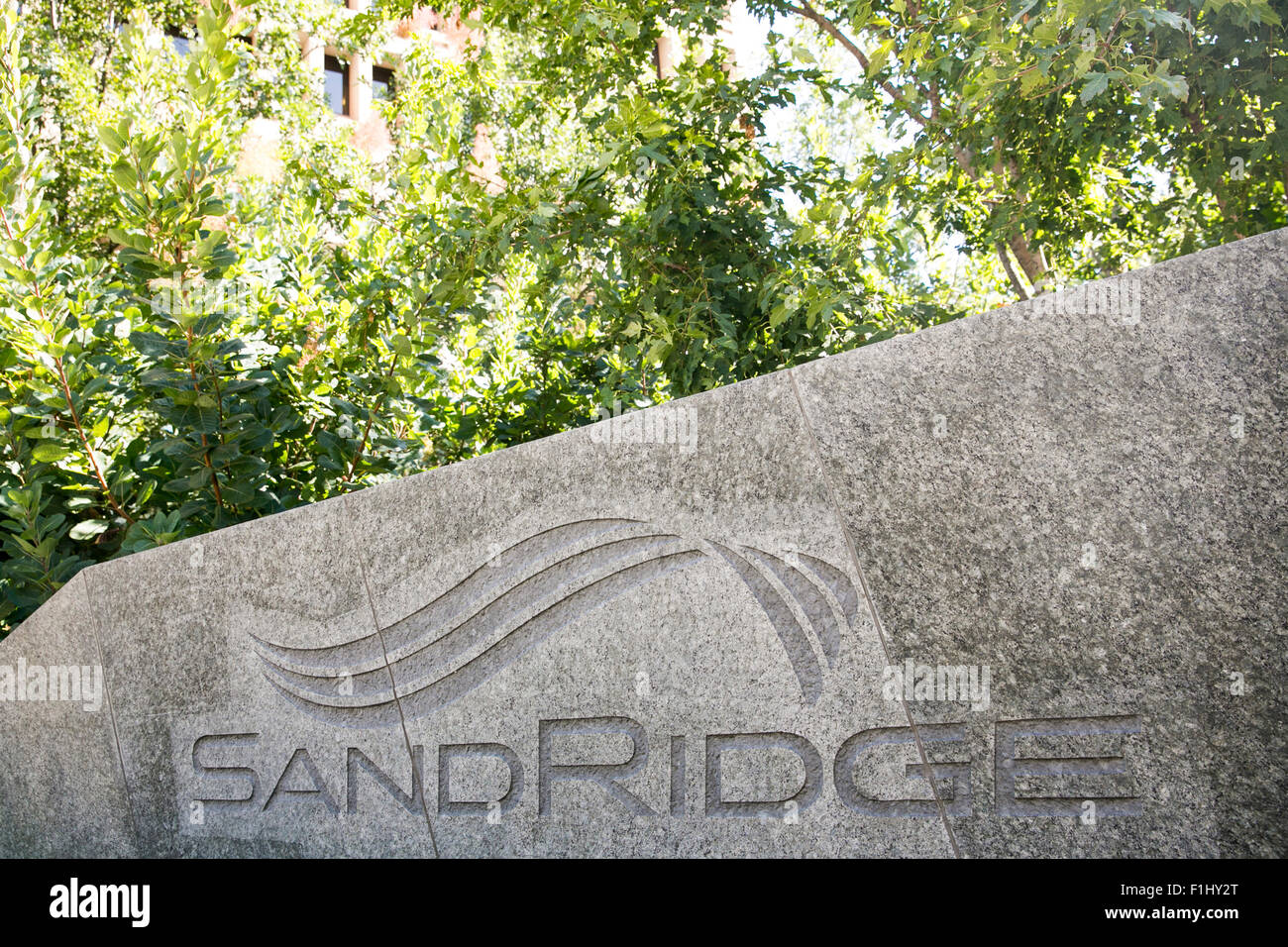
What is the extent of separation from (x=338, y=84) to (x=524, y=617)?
23161 millimetres

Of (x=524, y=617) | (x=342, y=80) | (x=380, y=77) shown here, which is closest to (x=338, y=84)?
(x=342, y=80)

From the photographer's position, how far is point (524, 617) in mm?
2836

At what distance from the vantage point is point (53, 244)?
4.47 metres

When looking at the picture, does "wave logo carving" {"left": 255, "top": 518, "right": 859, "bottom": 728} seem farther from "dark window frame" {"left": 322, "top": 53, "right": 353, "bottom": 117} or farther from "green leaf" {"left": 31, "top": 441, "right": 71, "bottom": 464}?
"dark window frame" {"left": 322, "top": 53, "right": 353, "bottom": 117}

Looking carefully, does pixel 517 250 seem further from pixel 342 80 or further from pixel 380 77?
pixel 342 80

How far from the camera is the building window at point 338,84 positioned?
73.5ft

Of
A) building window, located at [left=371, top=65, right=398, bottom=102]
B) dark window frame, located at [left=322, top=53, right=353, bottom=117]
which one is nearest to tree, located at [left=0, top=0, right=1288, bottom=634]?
building window, located at [left=371, top=65, right=398, bottom=102]

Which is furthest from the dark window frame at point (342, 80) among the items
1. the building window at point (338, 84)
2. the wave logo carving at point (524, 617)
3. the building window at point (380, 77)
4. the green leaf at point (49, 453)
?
the wave logo carving at point (524, 617)

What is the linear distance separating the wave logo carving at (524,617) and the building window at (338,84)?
71.4 ft

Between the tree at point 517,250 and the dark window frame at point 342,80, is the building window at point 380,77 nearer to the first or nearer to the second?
the dark window frame at point 342,80

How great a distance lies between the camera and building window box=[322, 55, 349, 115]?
22391mm
